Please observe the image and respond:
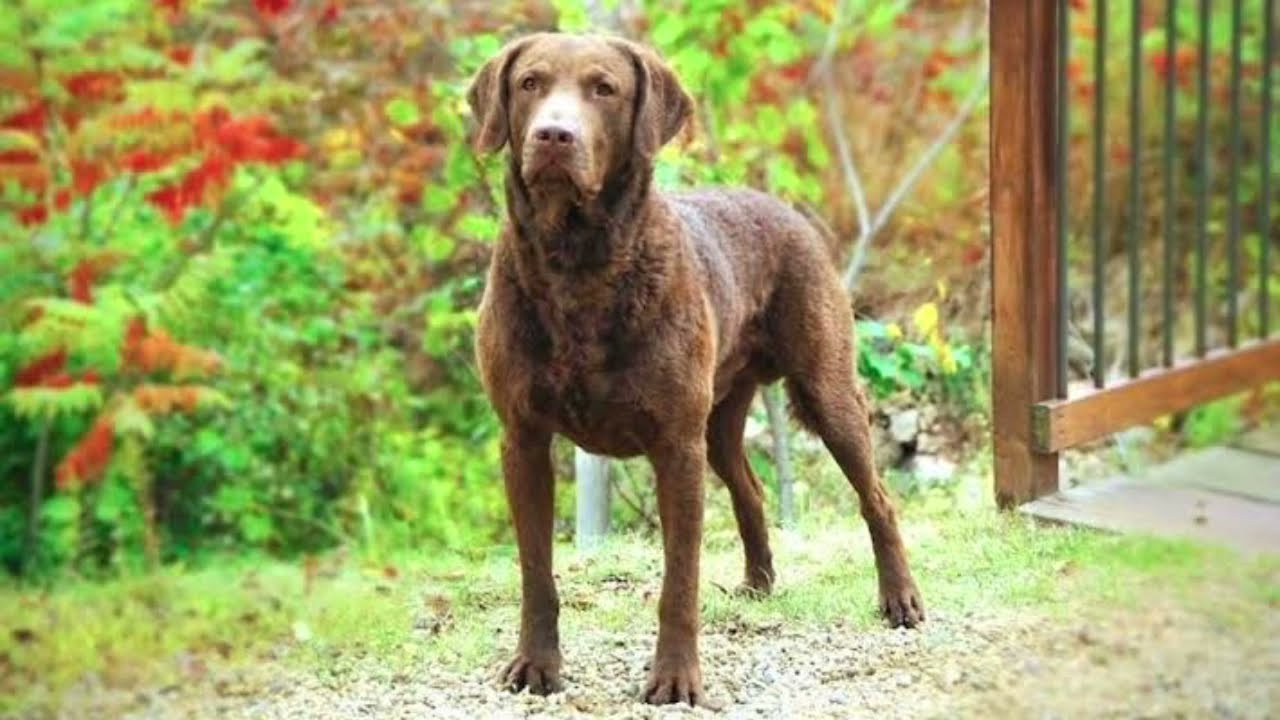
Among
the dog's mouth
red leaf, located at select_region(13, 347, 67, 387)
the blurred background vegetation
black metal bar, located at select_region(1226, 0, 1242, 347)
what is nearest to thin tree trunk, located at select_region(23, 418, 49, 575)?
the blurred background vegetation

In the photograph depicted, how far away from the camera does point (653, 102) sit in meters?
3.72

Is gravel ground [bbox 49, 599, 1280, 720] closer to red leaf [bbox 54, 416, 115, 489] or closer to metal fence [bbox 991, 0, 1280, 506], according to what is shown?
metal fence [bbox 991, 0, 1280, 506]

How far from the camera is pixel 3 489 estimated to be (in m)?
5.41

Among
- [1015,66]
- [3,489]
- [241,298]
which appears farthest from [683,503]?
[241,298]

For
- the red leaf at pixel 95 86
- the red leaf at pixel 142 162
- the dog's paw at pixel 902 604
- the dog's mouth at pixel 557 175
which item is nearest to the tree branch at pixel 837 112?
the dog's paw at pixel 902 604

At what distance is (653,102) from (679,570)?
1.01 metres

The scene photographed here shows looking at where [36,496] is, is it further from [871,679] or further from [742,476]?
[871,679]

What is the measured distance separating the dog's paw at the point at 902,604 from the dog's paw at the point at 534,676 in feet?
3.24

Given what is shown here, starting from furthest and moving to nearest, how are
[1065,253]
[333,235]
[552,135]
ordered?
1. [333,235]
2. [1065,253]
3. [552,135]

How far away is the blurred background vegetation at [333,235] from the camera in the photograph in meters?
4.95

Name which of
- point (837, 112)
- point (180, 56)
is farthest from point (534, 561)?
point (837, 112)

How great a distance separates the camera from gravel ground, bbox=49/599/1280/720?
3363 millimetres

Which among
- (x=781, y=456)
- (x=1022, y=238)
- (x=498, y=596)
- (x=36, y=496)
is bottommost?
(x=498, y=596)

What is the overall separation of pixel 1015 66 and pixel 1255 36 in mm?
3773
